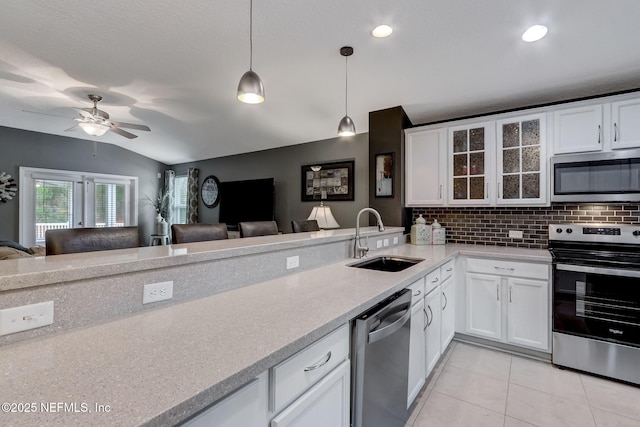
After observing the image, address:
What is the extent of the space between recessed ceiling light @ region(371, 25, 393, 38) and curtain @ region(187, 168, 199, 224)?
5.66 meters

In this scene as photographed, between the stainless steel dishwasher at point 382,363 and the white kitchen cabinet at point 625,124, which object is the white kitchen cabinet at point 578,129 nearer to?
the white kitchen cabinet at point 625,124

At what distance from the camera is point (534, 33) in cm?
215

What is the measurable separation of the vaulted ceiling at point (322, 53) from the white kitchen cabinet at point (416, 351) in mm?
2009

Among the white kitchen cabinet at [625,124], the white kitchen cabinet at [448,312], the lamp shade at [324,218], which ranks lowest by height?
the white kitchen cabinet at [448,312]

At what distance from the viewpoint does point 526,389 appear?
2.13 m

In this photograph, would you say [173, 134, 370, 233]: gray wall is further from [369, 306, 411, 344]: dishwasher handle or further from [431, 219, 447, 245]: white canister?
[369, 306, 411, 344]: dishwasher handle

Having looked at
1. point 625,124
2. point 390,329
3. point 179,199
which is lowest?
point 390,329

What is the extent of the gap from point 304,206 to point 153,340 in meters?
4.28

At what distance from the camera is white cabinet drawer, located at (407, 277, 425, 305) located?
175 centimetres

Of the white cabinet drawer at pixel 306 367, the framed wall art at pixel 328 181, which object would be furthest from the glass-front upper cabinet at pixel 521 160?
the white cabinet drawer at pixel 306 367

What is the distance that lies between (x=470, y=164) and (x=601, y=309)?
1633mm

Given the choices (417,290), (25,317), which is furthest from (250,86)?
(417,290)

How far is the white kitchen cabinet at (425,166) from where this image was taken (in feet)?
10.8

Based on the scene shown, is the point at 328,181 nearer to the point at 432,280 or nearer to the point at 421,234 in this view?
the point at 421,234
